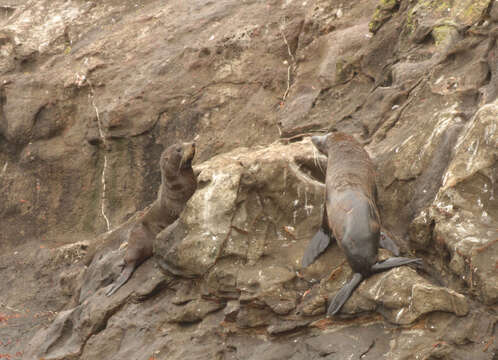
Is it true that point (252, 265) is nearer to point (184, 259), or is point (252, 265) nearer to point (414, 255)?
point (184, 259)

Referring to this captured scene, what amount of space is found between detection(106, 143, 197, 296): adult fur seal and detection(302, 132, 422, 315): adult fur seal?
5.97 ft

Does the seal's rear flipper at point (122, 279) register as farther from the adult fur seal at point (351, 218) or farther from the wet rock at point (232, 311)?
the adult fur seal at point (351, 218)

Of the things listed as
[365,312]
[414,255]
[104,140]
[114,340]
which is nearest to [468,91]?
[414,255]

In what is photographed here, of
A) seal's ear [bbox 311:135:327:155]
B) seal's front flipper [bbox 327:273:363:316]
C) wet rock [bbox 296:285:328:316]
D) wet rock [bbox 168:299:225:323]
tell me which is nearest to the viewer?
seal's front flipper [bbox 327:273:363:316]

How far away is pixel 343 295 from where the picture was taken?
504 cm

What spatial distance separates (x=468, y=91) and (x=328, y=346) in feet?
10.5

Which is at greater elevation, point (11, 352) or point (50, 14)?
point (50, 14)

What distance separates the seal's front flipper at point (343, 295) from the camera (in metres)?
5.00

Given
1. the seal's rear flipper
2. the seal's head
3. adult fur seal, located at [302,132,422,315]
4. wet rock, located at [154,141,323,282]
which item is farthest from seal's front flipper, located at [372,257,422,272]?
the seal's rear flipper

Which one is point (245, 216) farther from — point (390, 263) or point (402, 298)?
point (402, 298)

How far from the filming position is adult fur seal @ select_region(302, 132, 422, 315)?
5.07m

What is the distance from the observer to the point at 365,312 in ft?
16.1

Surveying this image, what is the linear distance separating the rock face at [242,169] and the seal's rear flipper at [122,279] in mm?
133

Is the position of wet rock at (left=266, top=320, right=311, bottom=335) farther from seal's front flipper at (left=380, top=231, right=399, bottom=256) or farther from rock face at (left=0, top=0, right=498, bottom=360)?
seal's front flipper at (left=380, top=231, right=399, bottom=256)
